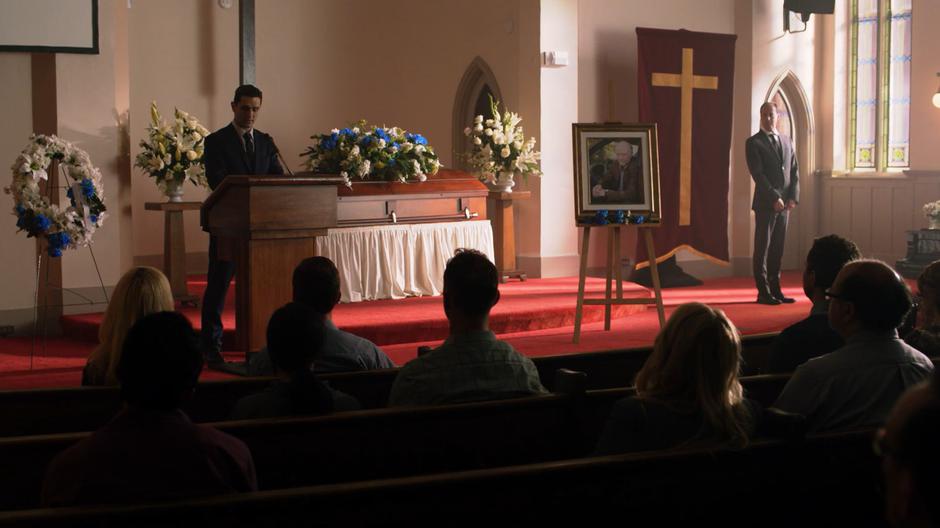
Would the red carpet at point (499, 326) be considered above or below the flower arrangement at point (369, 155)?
below

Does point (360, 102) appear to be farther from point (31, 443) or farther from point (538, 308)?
point (31, 443)

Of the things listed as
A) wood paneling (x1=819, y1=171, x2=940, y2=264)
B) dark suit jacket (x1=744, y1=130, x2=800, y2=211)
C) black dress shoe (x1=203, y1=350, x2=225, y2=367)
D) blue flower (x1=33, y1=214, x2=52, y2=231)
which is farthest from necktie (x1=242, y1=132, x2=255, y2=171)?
wood paneling (x1=819, y1=171, x2=940, y2=264)

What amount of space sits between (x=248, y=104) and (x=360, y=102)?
603 centimetres

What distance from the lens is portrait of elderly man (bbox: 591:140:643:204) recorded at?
7.46 metres

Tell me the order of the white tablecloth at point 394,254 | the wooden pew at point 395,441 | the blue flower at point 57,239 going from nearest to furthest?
the wooden pew at point 395,441, the blue flower at point 57,239, the white tablecloth at point 394,254

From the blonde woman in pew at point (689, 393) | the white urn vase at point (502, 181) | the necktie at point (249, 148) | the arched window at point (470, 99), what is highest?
the arched window at point (470, 99)

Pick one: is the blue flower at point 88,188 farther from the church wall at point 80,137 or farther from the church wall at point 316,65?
the church wall at point 316,65

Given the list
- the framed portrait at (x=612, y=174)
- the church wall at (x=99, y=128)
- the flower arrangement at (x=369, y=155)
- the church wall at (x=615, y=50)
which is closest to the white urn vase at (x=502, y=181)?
the church wall at (x=615, y=50)

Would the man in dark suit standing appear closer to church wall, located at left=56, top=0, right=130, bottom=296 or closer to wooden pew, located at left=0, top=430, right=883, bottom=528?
church wall, located at left=56, top=0, right=130, bottom=296

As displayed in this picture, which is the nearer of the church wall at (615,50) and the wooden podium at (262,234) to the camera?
the wooden podium at (262,234)

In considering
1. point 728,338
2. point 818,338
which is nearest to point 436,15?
point 818,338

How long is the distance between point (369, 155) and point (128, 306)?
5179mm

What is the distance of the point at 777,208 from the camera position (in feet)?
31.0

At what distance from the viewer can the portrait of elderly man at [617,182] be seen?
7.46m
